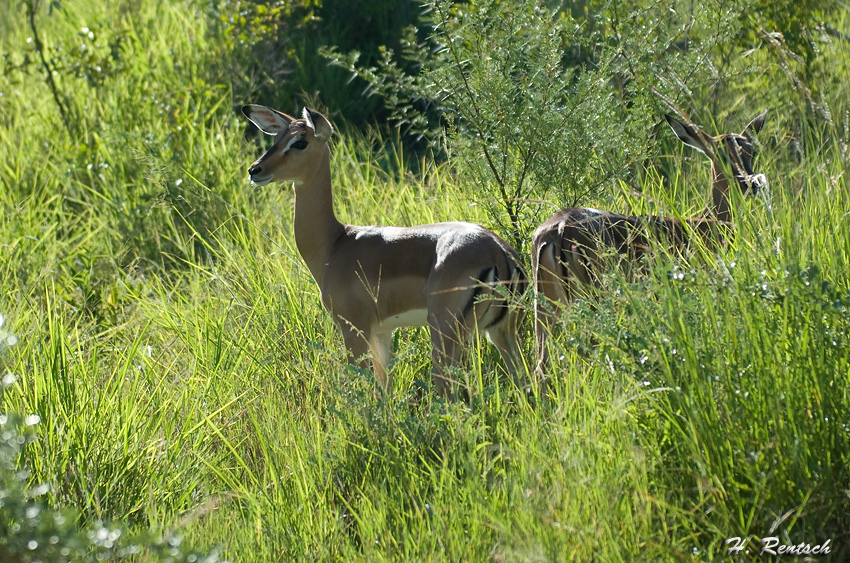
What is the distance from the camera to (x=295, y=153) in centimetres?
544

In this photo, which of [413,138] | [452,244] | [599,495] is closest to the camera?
[599,495]

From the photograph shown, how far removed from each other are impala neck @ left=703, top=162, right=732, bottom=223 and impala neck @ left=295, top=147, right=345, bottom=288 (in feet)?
6.33

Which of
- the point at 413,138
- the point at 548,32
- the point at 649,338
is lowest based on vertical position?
the point at 413,138

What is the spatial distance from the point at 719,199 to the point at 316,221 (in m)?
2.16

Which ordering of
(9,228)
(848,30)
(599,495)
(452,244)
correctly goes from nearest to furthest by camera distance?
1. (599,495)
2. (452,244)
3. (9,228)
4. (848,30)

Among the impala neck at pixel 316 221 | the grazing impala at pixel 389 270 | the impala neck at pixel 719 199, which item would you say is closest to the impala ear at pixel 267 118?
the grazing impala at pixel 389 270

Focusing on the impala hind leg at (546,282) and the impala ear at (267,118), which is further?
the impala ear at (267,118)

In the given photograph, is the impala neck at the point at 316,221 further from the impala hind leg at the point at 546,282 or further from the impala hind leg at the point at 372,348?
the impala hind leg at the point at 546,282

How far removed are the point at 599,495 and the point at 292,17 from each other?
26.5 feet

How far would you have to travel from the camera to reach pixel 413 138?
9688 millimetres

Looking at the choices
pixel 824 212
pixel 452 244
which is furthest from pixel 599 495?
pixel 452 244

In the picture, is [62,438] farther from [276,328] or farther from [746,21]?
[746,21]

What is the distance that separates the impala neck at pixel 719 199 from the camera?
17.5 ft

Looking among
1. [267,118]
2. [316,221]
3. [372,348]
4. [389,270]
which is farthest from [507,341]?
[267,118]
